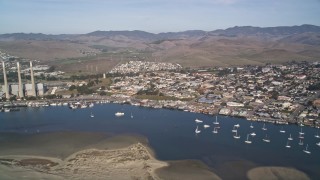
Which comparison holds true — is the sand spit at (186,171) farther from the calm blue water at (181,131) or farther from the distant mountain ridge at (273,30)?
the distant mountain ridge at (273,30)

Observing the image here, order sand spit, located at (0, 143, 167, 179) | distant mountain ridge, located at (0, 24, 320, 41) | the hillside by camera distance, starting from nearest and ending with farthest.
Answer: sand spit, located at (0, 143, 167, 179) → the hillside → distant mountain ridge, located at (0, 24, 320, 41)

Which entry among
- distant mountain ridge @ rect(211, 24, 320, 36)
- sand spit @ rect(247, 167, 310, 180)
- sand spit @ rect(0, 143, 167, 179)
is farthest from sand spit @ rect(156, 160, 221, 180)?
distant mountain ridge @ rect(211, 24, 320, 36)

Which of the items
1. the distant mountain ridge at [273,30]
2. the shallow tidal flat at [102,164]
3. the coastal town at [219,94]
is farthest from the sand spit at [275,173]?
the distant mountain ridge at [273,30]

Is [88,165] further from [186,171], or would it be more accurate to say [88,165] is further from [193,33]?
[193,33]

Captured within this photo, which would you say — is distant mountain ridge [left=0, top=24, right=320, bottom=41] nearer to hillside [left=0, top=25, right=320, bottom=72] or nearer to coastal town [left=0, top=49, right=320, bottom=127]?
hillside [left=0, top=25, right=320, bottom=72]

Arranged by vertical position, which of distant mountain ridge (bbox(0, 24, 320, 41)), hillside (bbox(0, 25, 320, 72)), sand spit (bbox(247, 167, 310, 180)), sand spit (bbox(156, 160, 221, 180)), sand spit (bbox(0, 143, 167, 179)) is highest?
distant mountain ridge (bbox(0, 24, 320, 41))

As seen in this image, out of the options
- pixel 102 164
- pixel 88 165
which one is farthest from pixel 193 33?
pixel 88 165
